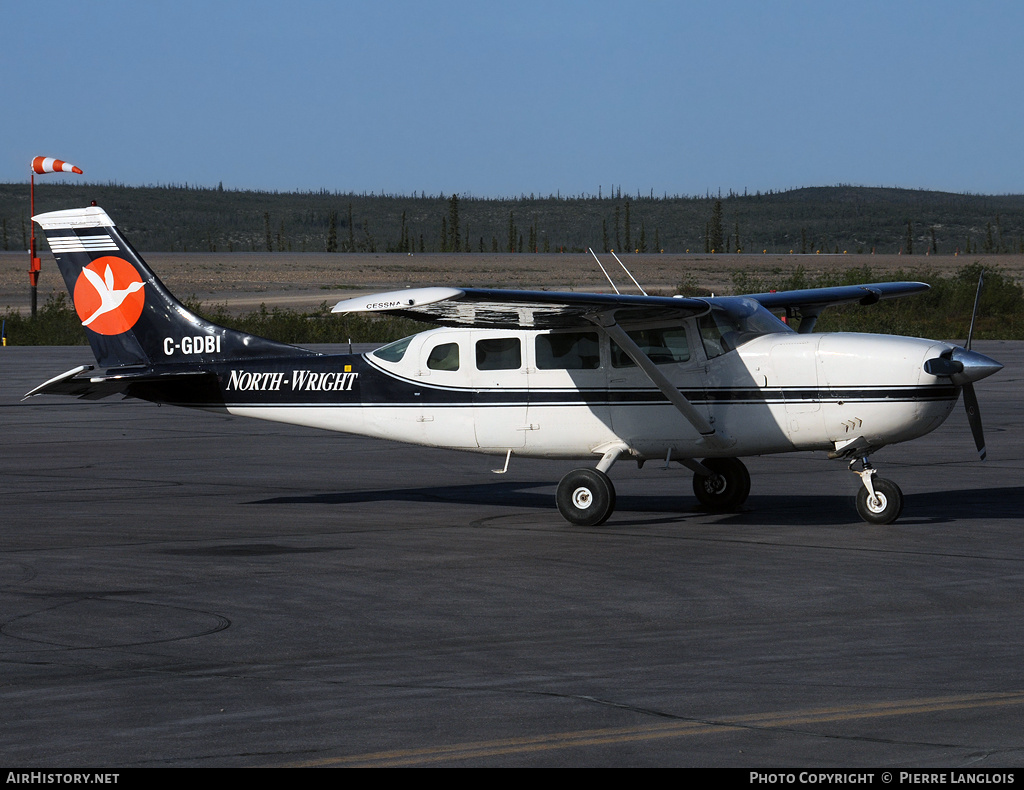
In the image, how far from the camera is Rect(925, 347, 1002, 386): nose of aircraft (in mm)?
12188

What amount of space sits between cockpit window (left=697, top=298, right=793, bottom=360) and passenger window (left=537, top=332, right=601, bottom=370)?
3.72 ft

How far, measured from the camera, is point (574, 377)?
1359 cm

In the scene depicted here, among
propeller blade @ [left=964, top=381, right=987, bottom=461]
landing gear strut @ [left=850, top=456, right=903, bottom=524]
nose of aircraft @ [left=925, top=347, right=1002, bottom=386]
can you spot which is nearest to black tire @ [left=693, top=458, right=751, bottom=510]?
landing gear strut @ [left=850, top=456, right=903, bottom=524]

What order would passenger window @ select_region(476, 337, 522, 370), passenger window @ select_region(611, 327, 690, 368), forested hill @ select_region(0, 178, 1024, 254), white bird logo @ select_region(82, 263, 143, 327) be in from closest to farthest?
passenger window @ select_region(611, 327, 690, 368)
passenger window @ select_region(476, 337, 522, 370)
white bird logo @ select_region(82, 263, 143, 327)
forested hill @ select_region(0, 178, 1024, 254)

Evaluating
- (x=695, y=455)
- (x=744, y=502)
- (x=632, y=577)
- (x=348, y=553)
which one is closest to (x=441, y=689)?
(x=632, y=577)

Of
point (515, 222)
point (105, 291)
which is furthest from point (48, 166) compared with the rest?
point (515, 222)

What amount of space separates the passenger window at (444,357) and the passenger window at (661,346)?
1763 millimetres

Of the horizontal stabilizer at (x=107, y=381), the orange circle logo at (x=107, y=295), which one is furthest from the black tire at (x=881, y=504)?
the orange circle logo at (x=107, y=295)

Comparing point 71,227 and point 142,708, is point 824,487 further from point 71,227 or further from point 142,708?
point 142,708

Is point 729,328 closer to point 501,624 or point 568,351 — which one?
point 568,351

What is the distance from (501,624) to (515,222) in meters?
146

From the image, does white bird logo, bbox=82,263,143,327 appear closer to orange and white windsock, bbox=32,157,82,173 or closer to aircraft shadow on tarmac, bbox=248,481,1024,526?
aircraft shadow on tarmac, bbox=248,481,1024,526

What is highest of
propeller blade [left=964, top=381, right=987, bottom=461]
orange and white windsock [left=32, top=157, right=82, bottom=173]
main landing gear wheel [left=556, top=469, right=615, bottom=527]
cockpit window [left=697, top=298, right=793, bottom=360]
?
orange and white windsock [left=32, top=157, right=82, bottom=173]
